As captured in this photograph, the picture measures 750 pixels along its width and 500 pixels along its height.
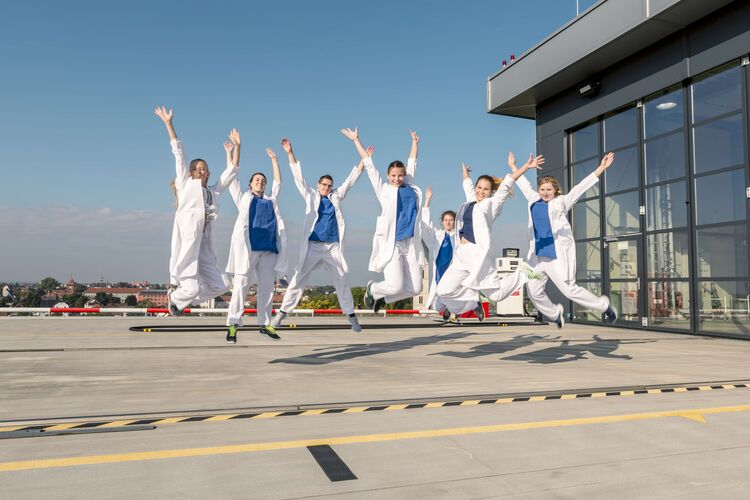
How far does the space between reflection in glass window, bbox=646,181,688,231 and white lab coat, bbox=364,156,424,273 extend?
36.1 ft

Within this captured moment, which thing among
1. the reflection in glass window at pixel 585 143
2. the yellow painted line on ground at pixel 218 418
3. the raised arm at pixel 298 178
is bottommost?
the yellow painted line on ground at pixel 218 418

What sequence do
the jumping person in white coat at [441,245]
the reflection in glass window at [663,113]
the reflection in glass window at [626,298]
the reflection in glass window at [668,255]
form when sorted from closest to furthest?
1. the jumping person in white coat at [441,245]
2. the reflection in glass window at [668,255]
3. the reflection in glass window at [663,113]
4. the reflection in glass window at [626,298]

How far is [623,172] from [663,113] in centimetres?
219

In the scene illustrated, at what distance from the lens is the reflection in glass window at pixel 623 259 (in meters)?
17.8

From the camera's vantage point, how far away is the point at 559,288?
29.1 feet

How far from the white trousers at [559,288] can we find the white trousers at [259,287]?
3.87 m

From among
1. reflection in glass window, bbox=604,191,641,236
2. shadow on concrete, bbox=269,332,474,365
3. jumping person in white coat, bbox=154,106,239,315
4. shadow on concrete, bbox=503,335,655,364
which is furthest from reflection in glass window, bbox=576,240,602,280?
jumping person in white coat, bbox=154,106,239,315

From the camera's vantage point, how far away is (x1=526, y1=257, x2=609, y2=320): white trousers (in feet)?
28.4

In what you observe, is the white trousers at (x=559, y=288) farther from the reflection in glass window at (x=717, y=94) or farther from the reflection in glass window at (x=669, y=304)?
the reflection in glass window at (x=717, y=94)

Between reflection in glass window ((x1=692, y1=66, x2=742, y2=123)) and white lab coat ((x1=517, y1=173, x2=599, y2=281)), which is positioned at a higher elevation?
reflection in glass window ((x1=692, y1=66, x2=742, y2=123))

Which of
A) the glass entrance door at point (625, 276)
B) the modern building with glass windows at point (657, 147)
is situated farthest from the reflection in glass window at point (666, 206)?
the glass entrance door at point (625, 276)

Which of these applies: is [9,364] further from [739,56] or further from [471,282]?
[739,56]

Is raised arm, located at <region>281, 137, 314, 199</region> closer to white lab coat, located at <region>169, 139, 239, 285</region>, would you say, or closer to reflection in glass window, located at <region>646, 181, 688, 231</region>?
white lab coat, located at <region>169, 139, 239, 285</region>

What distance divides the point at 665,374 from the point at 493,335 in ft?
22.5
